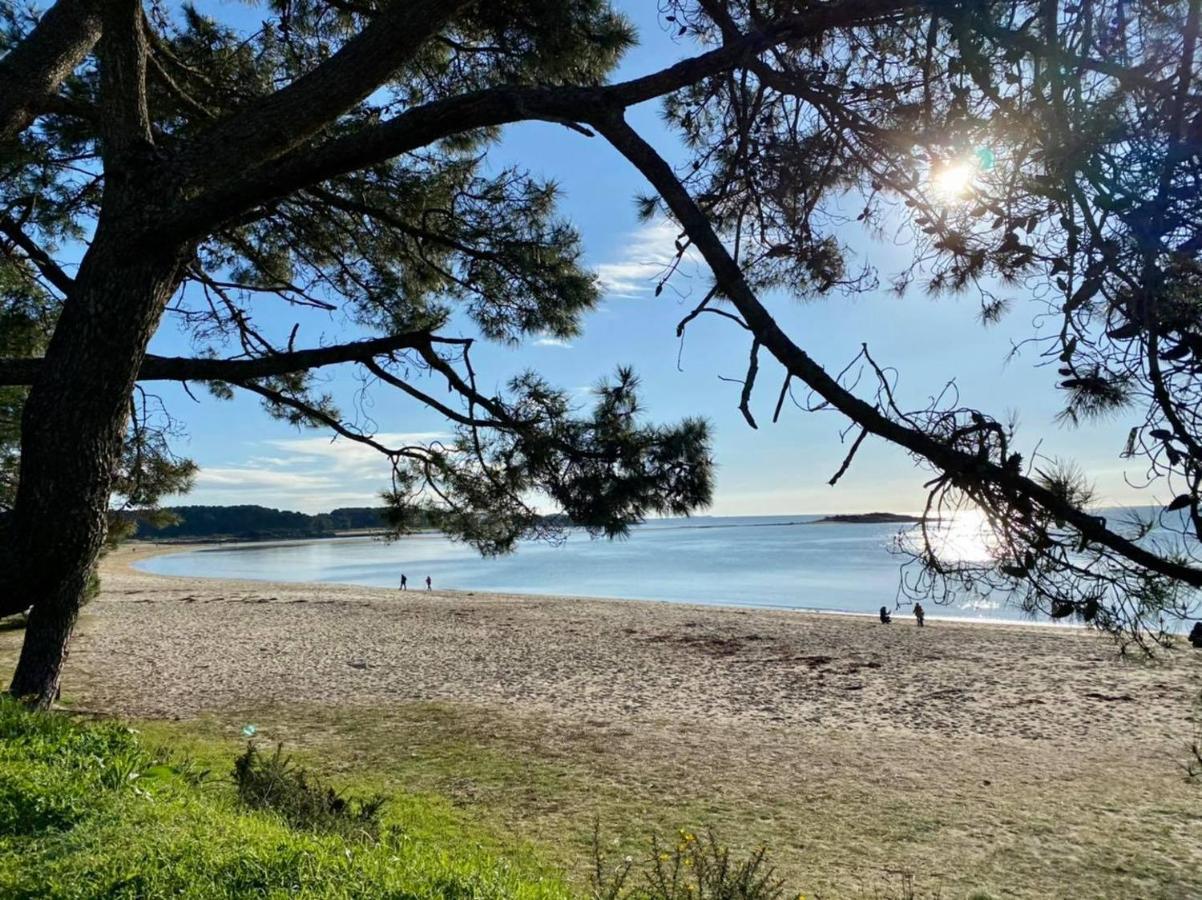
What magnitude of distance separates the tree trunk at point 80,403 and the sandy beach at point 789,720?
4.04 metres

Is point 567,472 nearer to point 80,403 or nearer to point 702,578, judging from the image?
point 80,403

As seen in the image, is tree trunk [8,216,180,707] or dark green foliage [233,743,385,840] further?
dark green foliage [233,743,385,840]

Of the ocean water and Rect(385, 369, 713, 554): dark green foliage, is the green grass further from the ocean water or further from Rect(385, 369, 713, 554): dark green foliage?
the ocean water

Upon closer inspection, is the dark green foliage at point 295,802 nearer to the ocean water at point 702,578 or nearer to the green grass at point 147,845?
the green grass at point 147,845

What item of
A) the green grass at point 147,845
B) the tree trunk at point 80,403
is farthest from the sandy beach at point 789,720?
the tree trunk at point 80,403

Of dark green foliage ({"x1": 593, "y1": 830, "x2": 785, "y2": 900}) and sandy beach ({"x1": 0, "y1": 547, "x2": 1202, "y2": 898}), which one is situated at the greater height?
dark green foliage ({"x1": 593, "y1": 830, "x2": 785, "y2": 900})

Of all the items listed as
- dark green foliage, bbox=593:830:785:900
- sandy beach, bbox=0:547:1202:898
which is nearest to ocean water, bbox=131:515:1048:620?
sandy beach, bbox=0:547:1202:898

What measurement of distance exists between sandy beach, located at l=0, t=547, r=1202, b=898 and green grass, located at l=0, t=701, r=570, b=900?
9.58 ft

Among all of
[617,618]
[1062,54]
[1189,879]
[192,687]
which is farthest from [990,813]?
[617,618]

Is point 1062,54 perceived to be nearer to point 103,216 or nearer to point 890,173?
point 890,173

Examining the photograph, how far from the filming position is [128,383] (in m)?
2.77

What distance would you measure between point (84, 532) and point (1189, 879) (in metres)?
6.69

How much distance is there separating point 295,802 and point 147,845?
5.35 feet

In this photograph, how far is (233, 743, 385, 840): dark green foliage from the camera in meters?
3.91
